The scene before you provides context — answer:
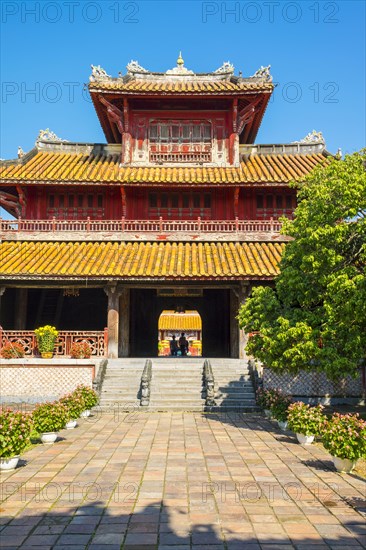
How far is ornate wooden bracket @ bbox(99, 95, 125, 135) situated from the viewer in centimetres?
2084

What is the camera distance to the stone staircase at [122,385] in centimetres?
1495

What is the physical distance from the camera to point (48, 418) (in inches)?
421

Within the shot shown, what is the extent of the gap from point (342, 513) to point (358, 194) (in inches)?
266

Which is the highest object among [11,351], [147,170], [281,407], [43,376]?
[147,170]

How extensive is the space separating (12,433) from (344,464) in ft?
19.2

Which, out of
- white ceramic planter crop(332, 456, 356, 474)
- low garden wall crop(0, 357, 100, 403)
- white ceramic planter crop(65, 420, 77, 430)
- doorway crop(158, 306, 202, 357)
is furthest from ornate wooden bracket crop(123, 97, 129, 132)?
doorway crop(158, 306, 202, 357)

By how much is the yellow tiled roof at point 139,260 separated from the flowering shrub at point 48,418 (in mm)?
6352

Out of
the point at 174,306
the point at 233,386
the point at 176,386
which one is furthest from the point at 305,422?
the point at 174,306

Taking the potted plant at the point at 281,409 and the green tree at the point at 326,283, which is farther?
the potted plant at the point at 281,409

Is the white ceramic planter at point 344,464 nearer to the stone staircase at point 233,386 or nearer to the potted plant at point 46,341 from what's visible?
the stone staircase at point 233,386

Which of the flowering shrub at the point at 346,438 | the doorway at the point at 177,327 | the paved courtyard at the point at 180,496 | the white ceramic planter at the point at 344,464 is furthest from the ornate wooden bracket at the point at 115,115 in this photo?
the doorway at the point at 177,327

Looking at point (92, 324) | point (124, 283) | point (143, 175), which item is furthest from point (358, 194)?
point (92, 324)

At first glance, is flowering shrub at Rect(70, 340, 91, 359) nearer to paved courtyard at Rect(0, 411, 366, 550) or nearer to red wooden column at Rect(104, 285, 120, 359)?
red wooden column at Rect(104, 285, 120, 359)

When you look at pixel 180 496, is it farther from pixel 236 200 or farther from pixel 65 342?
pixel 236 200
